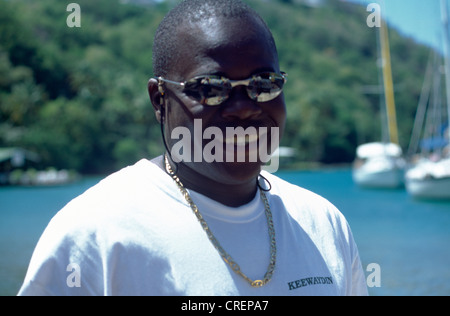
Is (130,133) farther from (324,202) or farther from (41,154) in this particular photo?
(324,202)

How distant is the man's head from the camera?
1.52 meters

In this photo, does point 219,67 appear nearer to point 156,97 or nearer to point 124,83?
point 156,97

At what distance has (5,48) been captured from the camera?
6638 cm

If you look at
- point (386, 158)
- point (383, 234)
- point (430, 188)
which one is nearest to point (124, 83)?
point (386, 158)

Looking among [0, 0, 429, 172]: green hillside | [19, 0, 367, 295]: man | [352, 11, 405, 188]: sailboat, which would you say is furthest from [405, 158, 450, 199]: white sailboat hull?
[0, 0, 429, 172]: green hillside

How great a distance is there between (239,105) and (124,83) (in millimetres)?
64400

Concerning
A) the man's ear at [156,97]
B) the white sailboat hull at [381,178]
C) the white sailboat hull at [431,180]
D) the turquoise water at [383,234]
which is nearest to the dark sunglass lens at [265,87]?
the man's ear at [156,97]

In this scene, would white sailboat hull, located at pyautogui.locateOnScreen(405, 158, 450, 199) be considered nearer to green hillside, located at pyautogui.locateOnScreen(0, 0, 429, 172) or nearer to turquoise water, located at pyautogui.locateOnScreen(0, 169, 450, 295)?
turquoise water, located at pyautogui.locateOnScreen(0, 169, 450, 295)

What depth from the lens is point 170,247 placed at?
57.1 inches

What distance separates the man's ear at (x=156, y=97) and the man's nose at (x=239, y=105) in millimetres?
235

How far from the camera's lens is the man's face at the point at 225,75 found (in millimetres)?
1521

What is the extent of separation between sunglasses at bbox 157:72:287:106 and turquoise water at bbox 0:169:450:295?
267 cm

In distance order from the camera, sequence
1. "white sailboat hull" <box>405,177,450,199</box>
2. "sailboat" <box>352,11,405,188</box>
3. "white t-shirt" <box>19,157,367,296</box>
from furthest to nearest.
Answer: "sailboat" <box>352,11,405,188</box>, "white sailboat hull" <box>405,177,450,199</box>, "white t-shirt" <box>19,157,367,296</box>

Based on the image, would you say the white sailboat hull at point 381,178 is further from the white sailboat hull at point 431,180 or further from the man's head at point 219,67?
the man's head at point 219,67
